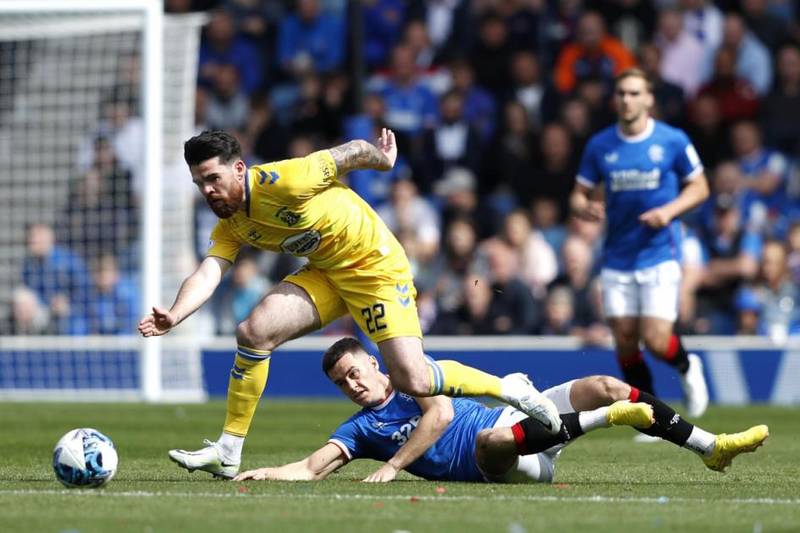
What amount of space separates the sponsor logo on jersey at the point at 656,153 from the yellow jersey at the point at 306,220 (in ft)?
11.6

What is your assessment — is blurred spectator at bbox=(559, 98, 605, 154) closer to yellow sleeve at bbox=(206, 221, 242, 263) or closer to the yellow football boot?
yellow sleeve at bbox=(206, 221, 242, 263)

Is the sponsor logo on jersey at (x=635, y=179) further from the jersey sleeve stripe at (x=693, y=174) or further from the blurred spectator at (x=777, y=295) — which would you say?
the blurred spectator at (x=777, y=295)

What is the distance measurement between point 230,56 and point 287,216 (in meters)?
13.4

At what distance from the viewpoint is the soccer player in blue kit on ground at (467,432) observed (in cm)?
827

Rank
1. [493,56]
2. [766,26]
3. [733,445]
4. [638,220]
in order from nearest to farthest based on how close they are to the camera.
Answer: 1. [733,445]
2. [638,220]
3. [766,26]
4. [493,56]

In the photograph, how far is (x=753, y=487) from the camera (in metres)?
8.34

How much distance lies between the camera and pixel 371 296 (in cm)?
895

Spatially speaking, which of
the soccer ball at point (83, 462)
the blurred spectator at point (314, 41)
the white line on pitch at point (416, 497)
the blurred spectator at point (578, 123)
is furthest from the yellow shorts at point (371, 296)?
the blurred spectator at point (314, 41)

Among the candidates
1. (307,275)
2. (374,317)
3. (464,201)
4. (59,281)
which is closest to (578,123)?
(464,201)

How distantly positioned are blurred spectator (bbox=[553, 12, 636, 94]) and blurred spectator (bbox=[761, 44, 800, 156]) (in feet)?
5.88

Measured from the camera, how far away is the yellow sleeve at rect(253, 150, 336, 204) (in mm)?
8617

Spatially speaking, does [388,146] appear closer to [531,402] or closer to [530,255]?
[531,402]

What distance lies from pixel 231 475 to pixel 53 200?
1064cm

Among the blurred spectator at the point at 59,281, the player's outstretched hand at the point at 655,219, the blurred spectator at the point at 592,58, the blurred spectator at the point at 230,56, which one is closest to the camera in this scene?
the player's outstretched hand at the point at 655,219
